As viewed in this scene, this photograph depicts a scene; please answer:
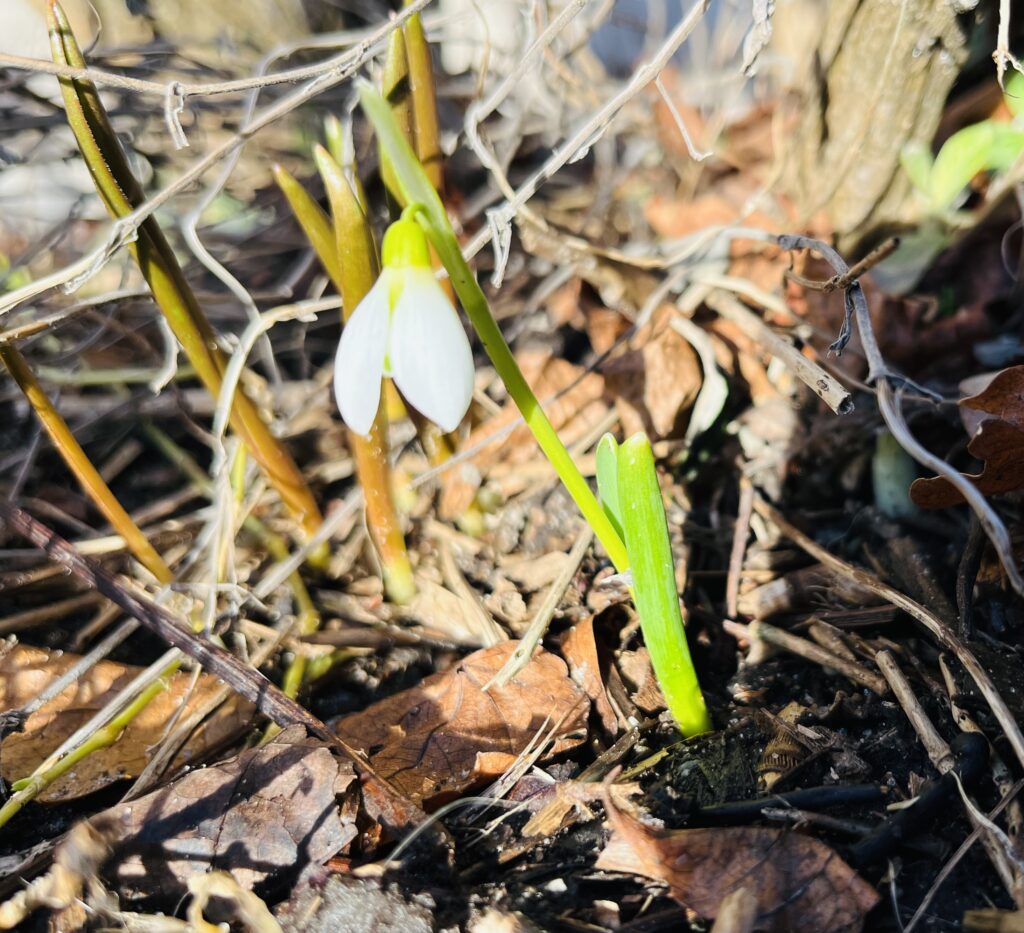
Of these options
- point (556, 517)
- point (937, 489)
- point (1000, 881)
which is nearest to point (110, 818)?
point (556, 517)

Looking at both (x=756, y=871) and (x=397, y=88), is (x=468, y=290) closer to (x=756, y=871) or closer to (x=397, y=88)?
(x=397, y=88)

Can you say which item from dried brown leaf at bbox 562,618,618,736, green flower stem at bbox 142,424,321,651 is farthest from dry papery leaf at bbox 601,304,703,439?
green flower stem at bbox 142,424,321,651

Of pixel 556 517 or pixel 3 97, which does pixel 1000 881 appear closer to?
pixel 556 517

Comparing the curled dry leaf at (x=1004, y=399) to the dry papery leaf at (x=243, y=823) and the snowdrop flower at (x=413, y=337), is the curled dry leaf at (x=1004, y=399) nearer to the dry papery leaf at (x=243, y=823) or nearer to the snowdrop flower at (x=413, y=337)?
the snowdrop flower at (x=413, y=337)

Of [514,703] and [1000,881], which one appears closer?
[1000,881]

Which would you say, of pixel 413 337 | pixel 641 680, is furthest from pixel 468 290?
pixel 641 680

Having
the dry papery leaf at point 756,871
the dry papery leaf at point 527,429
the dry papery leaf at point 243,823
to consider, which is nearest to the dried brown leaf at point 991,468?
the dry papery leaf at point 756,871
